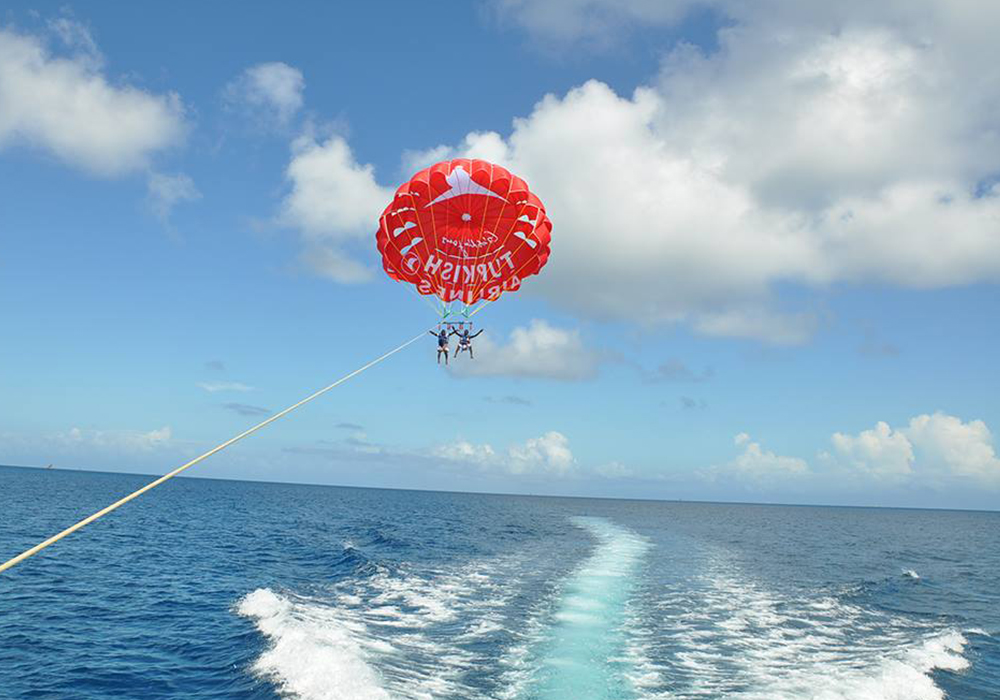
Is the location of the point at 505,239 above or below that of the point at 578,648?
above

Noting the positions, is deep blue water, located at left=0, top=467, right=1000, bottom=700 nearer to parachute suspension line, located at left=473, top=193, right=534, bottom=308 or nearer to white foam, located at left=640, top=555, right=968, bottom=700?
white foam, located at left=640, top=555, right=968, bottom=700

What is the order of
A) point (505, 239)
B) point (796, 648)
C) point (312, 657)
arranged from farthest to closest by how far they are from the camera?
1. point (505, 239)
2. point (796, 648)
3. point (312, 657)

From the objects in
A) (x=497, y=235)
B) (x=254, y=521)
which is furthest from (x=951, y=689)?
(x=254, y=521)

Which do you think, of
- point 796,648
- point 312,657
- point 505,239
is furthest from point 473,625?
point 505,239

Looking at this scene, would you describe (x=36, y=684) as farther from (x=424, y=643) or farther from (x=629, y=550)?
(x=629, y=550)

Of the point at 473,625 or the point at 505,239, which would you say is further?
the point at 505,239

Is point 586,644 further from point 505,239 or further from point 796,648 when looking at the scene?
point 505,239

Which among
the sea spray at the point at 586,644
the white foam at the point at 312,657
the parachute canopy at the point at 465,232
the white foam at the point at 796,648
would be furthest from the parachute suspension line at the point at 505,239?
the white foam at the point at 796,648

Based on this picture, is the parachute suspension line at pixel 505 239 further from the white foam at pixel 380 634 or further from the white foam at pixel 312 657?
the white foam at pixel 312 657

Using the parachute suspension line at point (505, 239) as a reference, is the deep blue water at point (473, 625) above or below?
below
